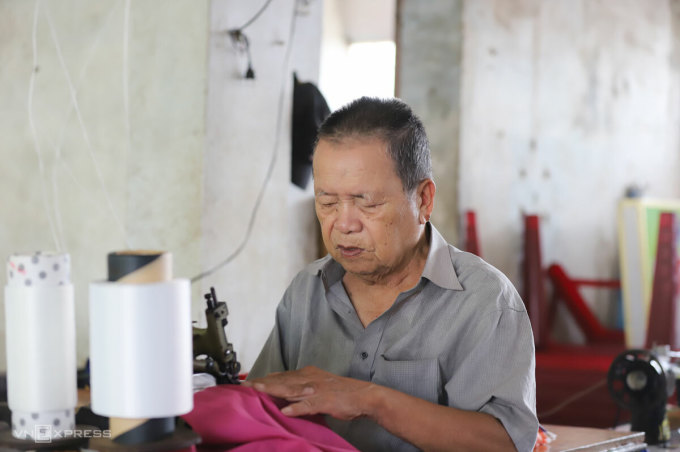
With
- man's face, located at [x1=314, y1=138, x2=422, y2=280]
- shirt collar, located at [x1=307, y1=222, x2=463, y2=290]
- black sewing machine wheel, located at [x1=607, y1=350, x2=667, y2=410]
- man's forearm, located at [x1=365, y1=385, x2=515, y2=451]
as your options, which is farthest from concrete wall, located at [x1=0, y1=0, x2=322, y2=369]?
man's forearm, located at [x1=365, y1=385, x2=515, y2=451]

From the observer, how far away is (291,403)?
163cm

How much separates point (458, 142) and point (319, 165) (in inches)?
186

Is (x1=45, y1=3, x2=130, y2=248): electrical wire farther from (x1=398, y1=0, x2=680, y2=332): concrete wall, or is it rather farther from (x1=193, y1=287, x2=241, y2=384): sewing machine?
(x1=398, y1=0, x2=680, y2=332): concrete wall

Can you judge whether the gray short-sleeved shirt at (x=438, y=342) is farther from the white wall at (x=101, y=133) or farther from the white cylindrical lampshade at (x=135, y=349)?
the white wall at (x=101, y=133)

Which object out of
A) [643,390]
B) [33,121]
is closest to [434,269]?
[643,390]

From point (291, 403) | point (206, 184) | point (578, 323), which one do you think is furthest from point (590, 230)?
point (291, 403)

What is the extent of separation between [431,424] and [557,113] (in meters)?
5.89

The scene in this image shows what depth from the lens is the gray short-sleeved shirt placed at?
176cm

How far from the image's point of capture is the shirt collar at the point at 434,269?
1.94 metres

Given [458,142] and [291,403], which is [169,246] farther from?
[458,142]

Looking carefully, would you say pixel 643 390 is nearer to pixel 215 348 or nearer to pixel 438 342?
pixel 438 342

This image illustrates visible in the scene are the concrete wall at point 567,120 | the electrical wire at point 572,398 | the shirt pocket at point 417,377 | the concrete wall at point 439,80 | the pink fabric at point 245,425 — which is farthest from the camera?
the concrete wall at point 567,120

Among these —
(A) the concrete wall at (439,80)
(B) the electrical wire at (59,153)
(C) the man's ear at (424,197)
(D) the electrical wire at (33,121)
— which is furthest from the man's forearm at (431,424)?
(A) the concrete wall at (439,80)

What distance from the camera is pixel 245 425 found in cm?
142
